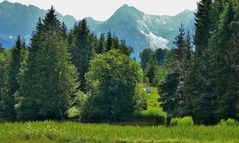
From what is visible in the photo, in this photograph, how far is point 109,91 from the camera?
227 ft

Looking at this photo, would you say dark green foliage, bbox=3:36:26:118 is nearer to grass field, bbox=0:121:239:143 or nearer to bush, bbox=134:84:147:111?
bush, bbox=134:84:147:111

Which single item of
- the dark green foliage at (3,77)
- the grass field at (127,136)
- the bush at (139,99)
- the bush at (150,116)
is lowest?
the grass field at (127,136)

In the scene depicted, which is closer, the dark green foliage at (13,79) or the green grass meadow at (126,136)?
the green grass meadow at (126,136)

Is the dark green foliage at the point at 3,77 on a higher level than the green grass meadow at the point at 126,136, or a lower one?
higher

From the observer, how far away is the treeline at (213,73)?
52.4 m

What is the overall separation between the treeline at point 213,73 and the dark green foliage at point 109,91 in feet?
26.7

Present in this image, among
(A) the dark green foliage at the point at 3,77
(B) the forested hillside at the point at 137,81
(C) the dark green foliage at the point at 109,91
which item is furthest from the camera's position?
(A) the dark green foliage at the point at 3,77

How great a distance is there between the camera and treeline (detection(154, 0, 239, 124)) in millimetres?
52378

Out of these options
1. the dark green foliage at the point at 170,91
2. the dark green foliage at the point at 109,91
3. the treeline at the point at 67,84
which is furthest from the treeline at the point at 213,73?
the treeline at the point at 67,84

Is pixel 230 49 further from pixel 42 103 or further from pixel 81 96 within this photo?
pixel 42 103

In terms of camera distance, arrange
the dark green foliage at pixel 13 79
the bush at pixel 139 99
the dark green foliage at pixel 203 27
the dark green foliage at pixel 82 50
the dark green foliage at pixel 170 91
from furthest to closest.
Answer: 1. the dark green foliage at pixel 82 50
2. the dark green foliage at pixel 13 79
3. the bush at pixel 139 99
4. the dark green foliage at pixel 170 91
5. the dark green foliage at pixel 203 27

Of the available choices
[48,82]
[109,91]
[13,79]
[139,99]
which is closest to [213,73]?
[139,99]

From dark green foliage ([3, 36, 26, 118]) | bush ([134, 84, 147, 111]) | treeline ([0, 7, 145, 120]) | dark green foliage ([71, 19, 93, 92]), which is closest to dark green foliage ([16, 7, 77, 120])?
treeline ([0, 7, 145, 120])

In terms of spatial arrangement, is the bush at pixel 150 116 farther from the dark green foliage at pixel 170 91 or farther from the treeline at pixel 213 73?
the treeline at pixel 213 73
